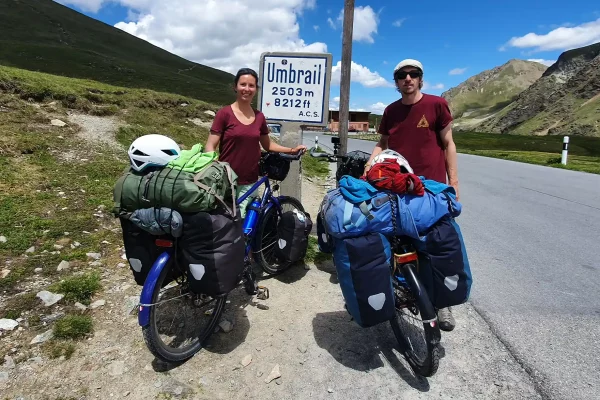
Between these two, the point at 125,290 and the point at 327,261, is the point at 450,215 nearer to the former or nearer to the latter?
the point at 327,261

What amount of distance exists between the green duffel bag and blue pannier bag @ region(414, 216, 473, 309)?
1.54 metres

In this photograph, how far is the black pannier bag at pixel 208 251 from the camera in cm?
→ 280

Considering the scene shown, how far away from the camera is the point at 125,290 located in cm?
398

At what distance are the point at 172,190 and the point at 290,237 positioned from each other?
201cm

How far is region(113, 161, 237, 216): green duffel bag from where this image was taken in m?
2.70

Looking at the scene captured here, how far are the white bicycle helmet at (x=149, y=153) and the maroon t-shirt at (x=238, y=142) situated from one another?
38.5 inches

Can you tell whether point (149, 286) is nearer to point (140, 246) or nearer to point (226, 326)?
point (140, 246)

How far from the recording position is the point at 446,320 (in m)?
3.47

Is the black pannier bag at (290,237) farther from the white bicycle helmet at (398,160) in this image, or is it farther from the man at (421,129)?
the white bicycle helmet at (398,160)

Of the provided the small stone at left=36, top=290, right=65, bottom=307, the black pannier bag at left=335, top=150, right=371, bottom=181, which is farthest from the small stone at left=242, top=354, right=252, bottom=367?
the black pannier bag at left=335, top=150, right=371, bottom=181

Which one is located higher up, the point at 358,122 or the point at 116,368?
the point at 358,122

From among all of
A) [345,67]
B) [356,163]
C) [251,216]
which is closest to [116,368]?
[251,216]

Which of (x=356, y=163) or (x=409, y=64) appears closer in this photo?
(x=409, y=64)

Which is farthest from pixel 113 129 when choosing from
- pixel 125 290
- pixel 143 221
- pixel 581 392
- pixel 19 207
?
pixel 581 392
